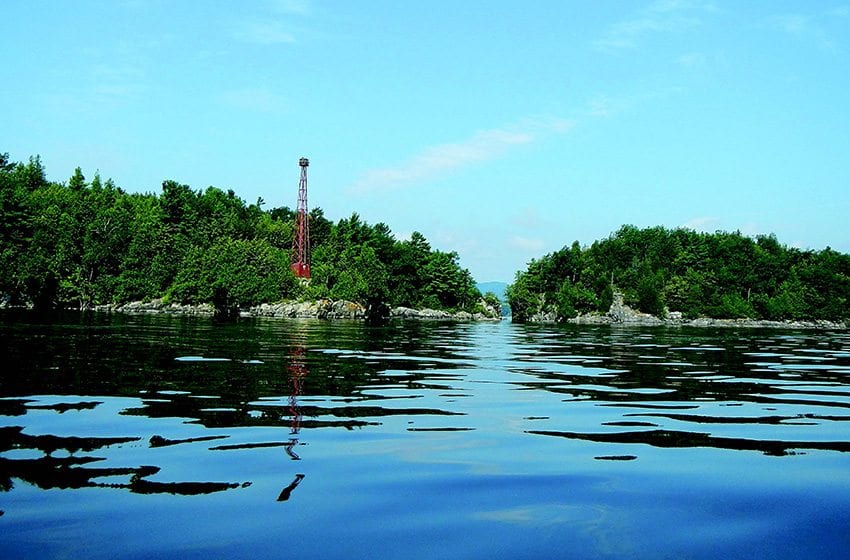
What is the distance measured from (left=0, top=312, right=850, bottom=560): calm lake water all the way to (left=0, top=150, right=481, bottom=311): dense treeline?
9197 cm

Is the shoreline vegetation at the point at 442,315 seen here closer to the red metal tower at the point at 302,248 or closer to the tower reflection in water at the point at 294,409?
the red metal tower at the point at 302,248

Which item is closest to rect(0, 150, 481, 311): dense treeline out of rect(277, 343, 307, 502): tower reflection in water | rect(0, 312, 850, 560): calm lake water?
rect(277, 343, 307, 502): tower reflection in water

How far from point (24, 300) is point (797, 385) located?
102 m

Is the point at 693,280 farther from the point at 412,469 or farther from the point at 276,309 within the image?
the point at 412,469

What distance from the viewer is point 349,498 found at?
516 cm

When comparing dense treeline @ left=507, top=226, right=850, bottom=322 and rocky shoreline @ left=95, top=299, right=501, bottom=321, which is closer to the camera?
rocky shoreline @ left=95, top=299, right=501, bottom=321

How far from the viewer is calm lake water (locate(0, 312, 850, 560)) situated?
4.20 metres

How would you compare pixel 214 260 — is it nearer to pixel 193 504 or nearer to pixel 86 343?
pixel 86 343

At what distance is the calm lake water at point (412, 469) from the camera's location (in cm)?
420

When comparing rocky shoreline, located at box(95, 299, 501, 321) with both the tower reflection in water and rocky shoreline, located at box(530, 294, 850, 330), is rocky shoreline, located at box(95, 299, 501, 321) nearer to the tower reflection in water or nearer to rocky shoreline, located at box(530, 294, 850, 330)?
rocky shoreline, located at box(530, 294, 850, 330)

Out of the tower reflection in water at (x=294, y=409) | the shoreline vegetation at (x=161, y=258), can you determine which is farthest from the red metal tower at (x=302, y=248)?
the tower reflection in water at (x=294, y=409)

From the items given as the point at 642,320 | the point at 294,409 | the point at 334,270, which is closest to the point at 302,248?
the point at 334,270

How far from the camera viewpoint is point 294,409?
31.4 ft

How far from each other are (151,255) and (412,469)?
111 m
